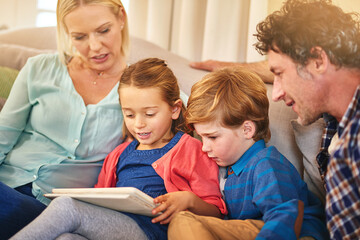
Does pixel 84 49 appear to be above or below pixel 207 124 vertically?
above

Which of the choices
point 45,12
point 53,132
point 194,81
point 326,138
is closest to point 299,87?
point 326,138

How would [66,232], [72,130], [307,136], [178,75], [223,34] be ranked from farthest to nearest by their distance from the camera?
[223,34] < [178,75] < [72,130] < [307,136] < [66,232]

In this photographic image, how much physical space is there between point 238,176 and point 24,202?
2.33ft

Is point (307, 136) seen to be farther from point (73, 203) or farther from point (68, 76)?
point (68, 76)

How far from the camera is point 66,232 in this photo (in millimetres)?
1229

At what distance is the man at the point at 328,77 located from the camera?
104 cm

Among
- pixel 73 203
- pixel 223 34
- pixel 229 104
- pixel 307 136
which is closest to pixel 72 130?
pixel 73 203

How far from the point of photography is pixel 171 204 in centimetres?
134

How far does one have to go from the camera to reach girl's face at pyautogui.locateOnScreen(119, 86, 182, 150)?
60.3 inches

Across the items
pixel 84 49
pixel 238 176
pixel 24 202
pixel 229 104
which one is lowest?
pixel 24 202

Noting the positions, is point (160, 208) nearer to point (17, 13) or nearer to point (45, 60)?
point (45, 60)

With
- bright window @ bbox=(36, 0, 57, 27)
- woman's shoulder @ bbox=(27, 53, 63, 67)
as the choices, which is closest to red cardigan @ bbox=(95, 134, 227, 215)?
woman's shoulder @ bbox=(27, 53, 63, 67)

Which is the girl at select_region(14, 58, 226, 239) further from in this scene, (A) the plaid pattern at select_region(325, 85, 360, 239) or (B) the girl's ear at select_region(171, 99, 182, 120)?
(A) the plaid pattern at select_region(325, 85, 360, 239)

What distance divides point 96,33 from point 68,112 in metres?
0.33
